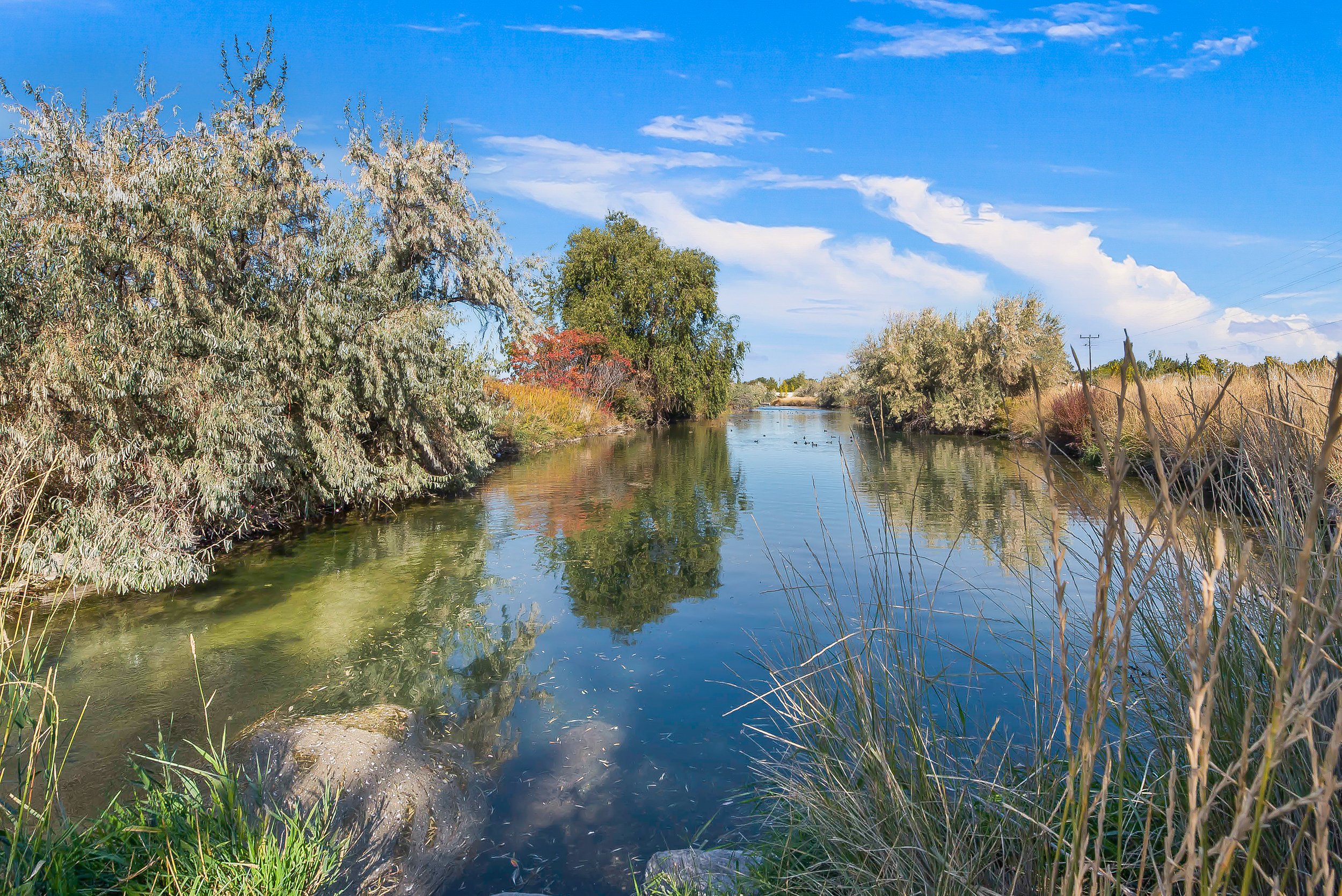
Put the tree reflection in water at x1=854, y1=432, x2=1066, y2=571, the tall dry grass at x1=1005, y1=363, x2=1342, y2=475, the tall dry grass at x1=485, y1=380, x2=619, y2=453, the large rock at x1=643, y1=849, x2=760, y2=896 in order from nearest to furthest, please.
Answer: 1. the tall dry grass at x1=1005, y1=363, x2=1342, y2=475
2. the large rock at x1=643, y1=849, x2=760, y2=896
3. the tree reflection in water at x1=854, y1=432, x2=1066, y2=571
4. the tall dry grass at x1=485, y1=380, x2=619, y2=453

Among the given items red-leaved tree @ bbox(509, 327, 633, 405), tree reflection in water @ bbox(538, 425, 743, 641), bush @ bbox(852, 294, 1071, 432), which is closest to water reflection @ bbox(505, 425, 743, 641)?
tree reflection in water @ bbox(538, 425, 743, 641)

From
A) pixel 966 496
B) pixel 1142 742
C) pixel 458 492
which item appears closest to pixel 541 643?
pixel 1142 742

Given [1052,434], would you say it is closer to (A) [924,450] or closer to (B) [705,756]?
(A) [924,450]

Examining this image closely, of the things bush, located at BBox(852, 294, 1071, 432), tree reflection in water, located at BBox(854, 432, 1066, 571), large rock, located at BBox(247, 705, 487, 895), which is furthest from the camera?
bush, located at BBox(852, 294, 1071, 432)

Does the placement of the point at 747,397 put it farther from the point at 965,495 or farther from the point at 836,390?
the point at 965,495

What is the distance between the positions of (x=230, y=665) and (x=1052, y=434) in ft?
58.4

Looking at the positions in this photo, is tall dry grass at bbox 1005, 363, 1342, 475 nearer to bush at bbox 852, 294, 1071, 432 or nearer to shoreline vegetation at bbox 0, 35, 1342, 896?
shoreline vegetation at bbox 0, 35, 1342, 896

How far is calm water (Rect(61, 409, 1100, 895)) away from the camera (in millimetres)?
3523

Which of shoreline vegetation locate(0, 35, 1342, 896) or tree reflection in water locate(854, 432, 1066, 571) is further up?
shoreline vegetation locate(0, 35, 1342, 896)

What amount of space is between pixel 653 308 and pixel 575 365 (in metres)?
4.54

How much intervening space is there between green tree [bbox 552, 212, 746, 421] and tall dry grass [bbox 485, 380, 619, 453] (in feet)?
11.9

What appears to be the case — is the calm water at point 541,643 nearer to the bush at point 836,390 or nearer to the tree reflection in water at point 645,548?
the tree reflection in water at point 645,548

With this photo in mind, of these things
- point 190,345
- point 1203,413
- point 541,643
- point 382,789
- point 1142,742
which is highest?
point 190,345

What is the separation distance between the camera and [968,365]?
27531 mm
